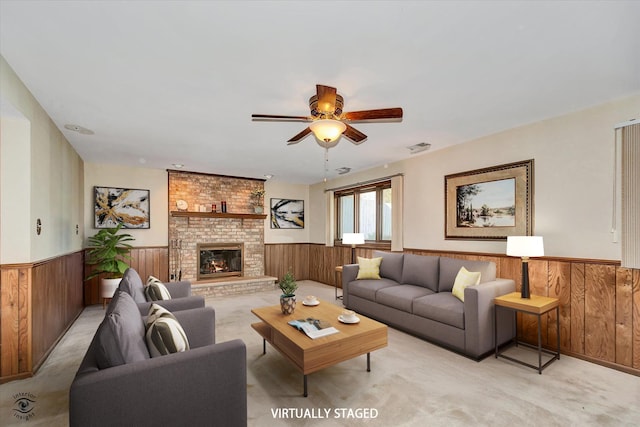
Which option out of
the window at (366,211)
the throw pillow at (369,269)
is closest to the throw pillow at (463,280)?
the throw pillow at (369,269)

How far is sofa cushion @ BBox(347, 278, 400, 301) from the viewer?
4.29 meters

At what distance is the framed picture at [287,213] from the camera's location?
739 centimetres

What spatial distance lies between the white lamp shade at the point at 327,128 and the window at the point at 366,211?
10.7 ft

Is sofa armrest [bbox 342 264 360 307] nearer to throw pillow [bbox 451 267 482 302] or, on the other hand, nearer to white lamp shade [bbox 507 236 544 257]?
throw pillow [bbox 451 267 482 302]

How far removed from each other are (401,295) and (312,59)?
2987 millimetres

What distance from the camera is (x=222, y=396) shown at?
1616mm

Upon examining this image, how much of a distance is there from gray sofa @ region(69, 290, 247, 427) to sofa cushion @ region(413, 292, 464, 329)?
94.3 inches

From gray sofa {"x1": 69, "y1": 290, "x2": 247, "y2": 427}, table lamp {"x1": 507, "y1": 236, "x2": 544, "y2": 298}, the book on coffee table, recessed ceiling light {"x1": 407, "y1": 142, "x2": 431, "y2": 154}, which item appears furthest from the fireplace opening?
table lamp {"x1": 507, "y1": 236, "x2": 544, "y2": 298}

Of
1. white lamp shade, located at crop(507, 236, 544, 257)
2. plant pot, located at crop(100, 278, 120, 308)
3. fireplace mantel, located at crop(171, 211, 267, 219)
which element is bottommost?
plant pot, located at crop(100, 278, 120, 308)

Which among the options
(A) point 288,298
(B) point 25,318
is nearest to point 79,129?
(B) point 25,318

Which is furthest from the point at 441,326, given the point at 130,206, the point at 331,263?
the point at 130,206

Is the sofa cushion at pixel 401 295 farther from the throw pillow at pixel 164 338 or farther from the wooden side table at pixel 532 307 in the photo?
the throw pillow at pixel 164 338

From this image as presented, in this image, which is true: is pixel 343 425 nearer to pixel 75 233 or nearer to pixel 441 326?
pixel 441 326

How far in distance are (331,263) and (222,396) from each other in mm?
5358
